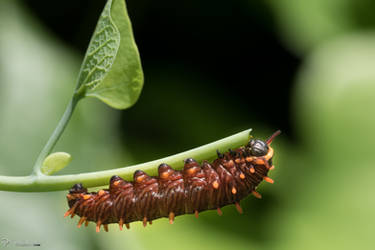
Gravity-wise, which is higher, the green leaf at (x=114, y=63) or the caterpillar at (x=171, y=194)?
the green leaf at (x=114, y=63)

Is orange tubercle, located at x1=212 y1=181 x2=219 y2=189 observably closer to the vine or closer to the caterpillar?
the caterpillar

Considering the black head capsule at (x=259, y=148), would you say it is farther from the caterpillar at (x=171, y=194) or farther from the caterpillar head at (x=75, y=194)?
the caterpillar head at (x=75, y=194)

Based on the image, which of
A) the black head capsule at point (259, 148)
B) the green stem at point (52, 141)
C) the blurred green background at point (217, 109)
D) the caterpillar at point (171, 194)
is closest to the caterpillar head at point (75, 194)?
the caterpillar at point (171, 194)

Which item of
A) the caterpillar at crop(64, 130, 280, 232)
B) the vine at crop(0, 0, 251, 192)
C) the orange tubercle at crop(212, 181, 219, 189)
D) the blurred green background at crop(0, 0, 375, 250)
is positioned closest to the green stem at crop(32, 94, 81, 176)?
the vine at crop(0, 0, 251, 192)

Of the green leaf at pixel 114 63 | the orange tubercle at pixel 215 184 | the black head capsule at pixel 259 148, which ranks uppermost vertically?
the green leaf at pixel 114 63

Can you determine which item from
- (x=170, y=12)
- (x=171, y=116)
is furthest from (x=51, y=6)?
(x=171, y=116)

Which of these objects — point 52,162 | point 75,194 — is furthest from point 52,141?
point 75,194

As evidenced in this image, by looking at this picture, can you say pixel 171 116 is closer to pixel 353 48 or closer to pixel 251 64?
pixel 251 64
